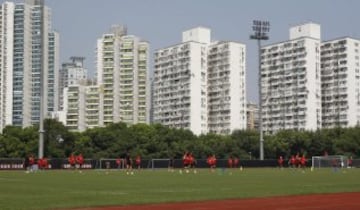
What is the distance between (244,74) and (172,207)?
455 ft

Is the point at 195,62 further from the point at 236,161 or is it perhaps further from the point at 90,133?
the point at 236,161

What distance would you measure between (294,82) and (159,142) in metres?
59.7

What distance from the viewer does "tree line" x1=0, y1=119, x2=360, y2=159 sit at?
89938mm

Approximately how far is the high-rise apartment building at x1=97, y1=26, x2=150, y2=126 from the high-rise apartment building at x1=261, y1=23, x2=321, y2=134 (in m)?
33.6

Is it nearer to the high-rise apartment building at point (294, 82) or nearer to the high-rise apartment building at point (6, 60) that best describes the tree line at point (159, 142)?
the high-rise apartment building at point (6, 60)

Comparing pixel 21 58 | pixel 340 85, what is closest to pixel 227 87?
pixel 340 85

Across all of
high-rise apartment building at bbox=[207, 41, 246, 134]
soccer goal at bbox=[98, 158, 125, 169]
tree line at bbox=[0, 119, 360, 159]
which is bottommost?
soccer goal at bbox=[98, 158, 125, 169]

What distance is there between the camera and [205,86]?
156m

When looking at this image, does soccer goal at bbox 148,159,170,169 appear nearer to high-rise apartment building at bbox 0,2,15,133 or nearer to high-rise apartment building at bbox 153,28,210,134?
high-rise apartment building at bbox 0,2,15,133

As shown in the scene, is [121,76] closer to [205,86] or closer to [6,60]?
[205,86]

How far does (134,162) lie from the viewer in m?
74.2

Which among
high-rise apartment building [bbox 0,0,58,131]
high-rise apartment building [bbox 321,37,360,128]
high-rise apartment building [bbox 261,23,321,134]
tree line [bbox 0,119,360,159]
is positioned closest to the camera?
tree line [bbox 0,119,360,159]

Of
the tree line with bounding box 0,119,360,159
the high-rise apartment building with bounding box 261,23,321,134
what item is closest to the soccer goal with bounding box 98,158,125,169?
the tree line with bounding box 0,119,360,159

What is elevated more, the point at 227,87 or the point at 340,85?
the point at 340,85
